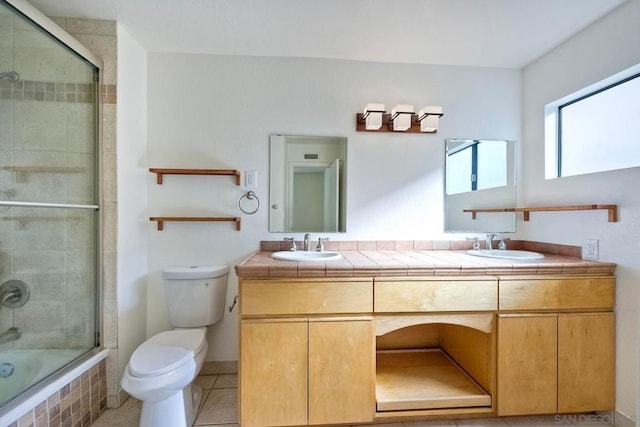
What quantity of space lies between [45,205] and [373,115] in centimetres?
198

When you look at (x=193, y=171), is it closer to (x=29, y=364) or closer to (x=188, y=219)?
(x=188, y=219)

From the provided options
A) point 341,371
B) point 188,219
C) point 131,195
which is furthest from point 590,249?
point 131,195

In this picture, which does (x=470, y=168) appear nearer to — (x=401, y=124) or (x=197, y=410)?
(x=401, y=124)

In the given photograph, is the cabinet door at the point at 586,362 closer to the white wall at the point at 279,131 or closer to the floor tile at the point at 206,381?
the white wall at the point at 279,131

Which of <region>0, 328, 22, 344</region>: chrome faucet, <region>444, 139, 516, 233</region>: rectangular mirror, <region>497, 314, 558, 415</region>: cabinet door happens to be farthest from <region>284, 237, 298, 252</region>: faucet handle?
<region>0, 328, 22, 344</region>: chrome faucet

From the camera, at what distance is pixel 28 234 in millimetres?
1455

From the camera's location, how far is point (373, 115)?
1883 millimetres

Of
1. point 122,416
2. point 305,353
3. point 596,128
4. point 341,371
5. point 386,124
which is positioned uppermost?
point 386,124

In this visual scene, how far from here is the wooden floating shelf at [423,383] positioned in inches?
56.4

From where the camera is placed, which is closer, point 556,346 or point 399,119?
point 556,346

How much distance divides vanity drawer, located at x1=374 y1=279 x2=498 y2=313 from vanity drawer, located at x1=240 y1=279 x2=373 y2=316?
0.28ft

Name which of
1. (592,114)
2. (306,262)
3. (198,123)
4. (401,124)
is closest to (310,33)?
(401,124)

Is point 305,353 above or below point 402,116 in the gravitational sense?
below

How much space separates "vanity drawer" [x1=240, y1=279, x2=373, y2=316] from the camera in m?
1.34
